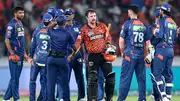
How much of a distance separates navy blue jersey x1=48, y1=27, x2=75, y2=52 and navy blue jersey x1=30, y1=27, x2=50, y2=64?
109 centimetres

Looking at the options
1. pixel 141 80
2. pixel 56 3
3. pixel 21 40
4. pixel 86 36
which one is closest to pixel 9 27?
pixel 21 40

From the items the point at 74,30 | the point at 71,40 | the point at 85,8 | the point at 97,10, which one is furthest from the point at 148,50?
the point at 97,10

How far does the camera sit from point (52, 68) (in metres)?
16.6

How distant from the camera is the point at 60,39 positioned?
16.5 metres

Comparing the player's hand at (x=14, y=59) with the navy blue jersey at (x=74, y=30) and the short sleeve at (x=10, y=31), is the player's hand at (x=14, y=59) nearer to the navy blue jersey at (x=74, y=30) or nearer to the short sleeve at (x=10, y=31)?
the short sleeve at (x=10, y=31)

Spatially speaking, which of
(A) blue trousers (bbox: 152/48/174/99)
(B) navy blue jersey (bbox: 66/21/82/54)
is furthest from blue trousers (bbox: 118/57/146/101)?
(B) navy blue jersey (bbox: 66/21/82/54)

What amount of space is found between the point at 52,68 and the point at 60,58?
0.30m

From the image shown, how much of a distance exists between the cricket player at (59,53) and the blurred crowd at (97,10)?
7474 mm

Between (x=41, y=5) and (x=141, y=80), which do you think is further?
(x=41, y=5)

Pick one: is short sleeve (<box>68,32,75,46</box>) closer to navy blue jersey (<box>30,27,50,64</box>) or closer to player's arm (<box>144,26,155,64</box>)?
navy blue jersey (<box>30,27,50,64</box>)

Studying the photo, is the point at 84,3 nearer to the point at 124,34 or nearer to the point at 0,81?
the point at 0,81

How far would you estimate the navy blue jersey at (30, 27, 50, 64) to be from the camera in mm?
17812

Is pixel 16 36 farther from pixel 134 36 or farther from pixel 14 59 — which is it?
pixel 134 36

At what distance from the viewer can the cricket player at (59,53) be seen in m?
16.5
